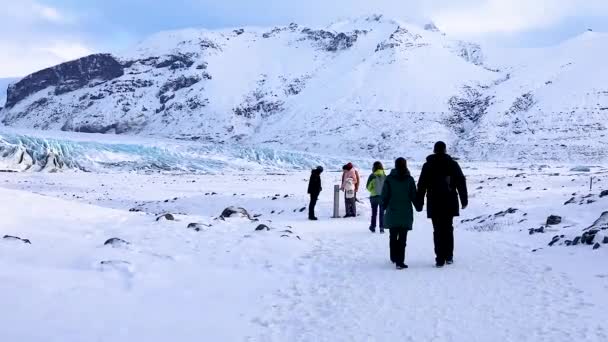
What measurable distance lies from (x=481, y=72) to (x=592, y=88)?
5166 centimetres

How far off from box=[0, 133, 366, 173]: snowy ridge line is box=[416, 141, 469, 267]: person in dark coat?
57.3 meters

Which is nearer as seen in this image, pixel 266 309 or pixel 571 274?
pixel 266 309

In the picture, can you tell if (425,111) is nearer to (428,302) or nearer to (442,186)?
(442,186)

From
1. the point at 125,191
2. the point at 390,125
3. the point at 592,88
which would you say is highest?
the point at 592,88

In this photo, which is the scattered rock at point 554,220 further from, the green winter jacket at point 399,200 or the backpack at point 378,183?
the green winter jacket at point 399,200

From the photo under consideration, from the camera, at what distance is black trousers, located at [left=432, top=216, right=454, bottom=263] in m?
9.58

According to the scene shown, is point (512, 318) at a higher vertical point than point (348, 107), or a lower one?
lower

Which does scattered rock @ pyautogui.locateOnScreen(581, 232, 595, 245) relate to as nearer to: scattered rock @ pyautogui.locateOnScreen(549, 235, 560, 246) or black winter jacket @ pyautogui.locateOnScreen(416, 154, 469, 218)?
scattered rock @ pyautogui.locateOnScreen(549, 235, 560, 246)

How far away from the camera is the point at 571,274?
855 centimetres

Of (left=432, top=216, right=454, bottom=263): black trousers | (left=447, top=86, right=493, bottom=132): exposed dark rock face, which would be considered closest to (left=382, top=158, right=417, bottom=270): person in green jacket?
(left=432, top=216, right=454, bottom=263): black trousers

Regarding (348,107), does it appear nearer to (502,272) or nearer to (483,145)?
(483,145)

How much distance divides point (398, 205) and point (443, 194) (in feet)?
2.57

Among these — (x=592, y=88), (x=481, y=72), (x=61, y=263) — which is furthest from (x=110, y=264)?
(x=481, y=72)

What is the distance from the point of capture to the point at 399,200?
398 inches
